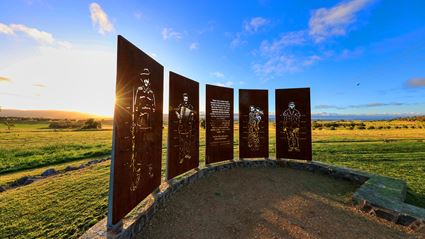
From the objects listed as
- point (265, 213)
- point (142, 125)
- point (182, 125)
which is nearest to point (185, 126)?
point (182, 125)

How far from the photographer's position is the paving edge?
3.30 meters

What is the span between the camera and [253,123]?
889cm

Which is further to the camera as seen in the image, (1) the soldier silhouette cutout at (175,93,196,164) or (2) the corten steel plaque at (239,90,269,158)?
(2) the corten steel plaque at (239,90,269,158)

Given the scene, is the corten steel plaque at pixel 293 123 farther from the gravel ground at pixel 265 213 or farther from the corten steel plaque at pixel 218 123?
the corten steel plaque at pixel 218 123

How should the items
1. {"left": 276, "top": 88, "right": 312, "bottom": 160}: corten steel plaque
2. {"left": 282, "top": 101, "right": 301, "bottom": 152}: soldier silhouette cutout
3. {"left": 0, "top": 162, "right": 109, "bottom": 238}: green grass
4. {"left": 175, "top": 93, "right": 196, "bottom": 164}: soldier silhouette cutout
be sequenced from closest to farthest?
1. {"left": 0, "top": 162, "right": 109, "bottom": 238}: green grass
2. {"left": 175, "top": 93, "right": 196, "bottom": 164}: soldier silhouette cutout
3. {"left": 276, "top": 88, "right": 312, "bottom": 160}: corten steel plaque
4. {"left": 282, "top": 101, "right": 301, "bottom": 152}: soldier silhouette cutout

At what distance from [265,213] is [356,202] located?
92.0 inches

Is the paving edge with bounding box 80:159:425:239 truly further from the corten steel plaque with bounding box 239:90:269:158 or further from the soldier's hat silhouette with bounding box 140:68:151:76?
the soldier's hat silhouette with bounding box 140:68:151:76

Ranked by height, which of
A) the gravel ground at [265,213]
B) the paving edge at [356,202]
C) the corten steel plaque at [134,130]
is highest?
the corten steel plaque at [134,130]

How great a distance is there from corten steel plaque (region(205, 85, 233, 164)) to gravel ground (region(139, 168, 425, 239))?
4.63 feet

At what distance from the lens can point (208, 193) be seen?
557 cm

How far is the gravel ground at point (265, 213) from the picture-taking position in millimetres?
3748

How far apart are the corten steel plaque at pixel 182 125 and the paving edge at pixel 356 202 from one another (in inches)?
15.9

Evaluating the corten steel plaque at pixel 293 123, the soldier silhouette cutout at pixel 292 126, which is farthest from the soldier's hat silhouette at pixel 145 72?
the soldier silhouette cutout at pixel 292 126

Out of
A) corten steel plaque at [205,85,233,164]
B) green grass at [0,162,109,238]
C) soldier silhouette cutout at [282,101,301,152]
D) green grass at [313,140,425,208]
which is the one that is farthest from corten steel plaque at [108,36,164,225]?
green grass at [313,140,425,208]
